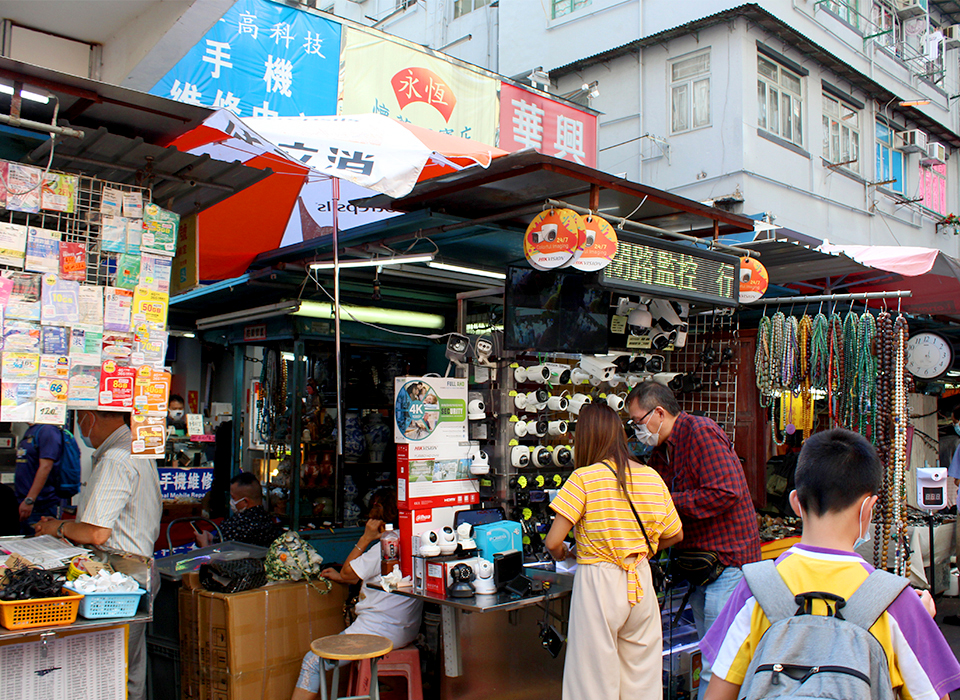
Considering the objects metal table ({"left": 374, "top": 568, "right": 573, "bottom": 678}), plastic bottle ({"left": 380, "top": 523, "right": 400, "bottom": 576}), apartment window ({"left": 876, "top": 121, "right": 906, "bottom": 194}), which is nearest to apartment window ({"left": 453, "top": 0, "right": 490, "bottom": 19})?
apartment window ({"left": 876, "top": 121, "right": 906, "bottom": 194})

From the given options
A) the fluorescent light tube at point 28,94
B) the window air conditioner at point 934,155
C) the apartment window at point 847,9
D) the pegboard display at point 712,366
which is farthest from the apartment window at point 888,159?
the fluorescent light tube at point 28,94

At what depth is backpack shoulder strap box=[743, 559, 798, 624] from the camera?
198 centimetres

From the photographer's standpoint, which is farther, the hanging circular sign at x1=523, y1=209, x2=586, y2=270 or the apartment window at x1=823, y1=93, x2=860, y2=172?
the apartment window at x1=823, y1=93, x2=860, y2=172

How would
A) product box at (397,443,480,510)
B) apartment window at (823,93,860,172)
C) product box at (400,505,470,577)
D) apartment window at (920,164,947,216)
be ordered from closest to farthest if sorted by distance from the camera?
product box at (400,505,470,577), product box at (397,443,480,510), apartment window at (823,93,860,172), apartment window at (920,164,947,216)

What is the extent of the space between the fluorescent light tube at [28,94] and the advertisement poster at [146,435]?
1.39 metres

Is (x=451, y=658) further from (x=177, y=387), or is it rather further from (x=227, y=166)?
(x=177, y=387)

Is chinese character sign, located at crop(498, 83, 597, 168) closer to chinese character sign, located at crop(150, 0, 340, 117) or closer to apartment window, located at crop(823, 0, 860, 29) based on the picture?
chinese character sign, located at crop(150, 0, 340, 117)

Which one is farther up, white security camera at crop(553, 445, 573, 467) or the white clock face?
the white clock face

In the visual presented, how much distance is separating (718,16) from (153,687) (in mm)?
13181

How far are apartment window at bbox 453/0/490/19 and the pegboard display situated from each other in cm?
1272

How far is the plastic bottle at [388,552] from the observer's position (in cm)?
509

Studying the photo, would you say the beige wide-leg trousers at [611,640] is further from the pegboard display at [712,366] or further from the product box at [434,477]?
the pegboard display at [712,366]

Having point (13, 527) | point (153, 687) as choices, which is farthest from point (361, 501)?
point (13, 527)

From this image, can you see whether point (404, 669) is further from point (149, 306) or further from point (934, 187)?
point (934, 187)
